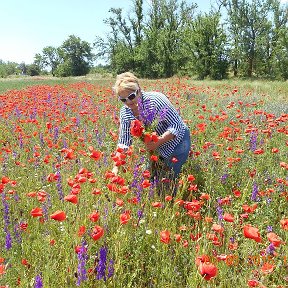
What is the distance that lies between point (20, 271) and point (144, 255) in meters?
0.77

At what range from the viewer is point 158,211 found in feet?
8.98

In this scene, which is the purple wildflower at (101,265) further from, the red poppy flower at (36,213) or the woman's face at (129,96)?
the woman's face at (129,96)

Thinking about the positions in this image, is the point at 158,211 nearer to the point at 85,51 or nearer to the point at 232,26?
the point at 232,26

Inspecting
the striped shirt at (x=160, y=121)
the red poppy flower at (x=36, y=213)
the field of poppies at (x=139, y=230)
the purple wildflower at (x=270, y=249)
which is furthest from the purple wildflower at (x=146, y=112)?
the purple wildflower at (x=270, y=249)

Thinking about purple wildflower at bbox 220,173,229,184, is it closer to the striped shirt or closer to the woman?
the woman

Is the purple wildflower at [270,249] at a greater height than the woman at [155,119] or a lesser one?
lesser

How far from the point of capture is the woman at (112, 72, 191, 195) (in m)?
3.30

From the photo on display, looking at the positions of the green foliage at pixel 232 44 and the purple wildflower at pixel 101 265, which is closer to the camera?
the purple wildflower at pixel 101 265

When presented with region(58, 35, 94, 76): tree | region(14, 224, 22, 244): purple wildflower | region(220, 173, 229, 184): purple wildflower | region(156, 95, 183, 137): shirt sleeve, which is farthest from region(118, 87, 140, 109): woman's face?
region(58, 35, 94, 76): tree

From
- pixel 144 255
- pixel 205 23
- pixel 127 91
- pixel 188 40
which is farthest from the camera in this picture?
pixel 188 40

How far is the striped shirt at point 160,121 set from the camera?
3.47 meters

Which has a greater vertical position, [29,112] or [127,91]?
[127,91]

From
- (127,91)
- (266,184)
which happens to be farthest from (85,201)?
(266,184)

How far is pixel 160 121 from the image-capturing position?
3549 mm
